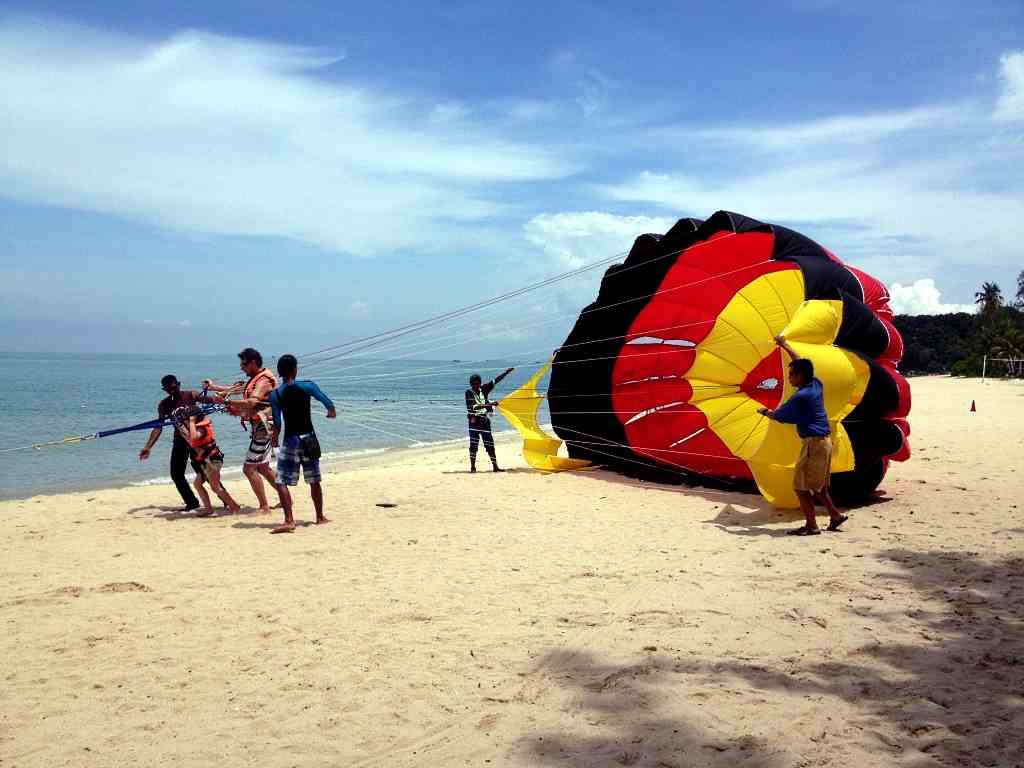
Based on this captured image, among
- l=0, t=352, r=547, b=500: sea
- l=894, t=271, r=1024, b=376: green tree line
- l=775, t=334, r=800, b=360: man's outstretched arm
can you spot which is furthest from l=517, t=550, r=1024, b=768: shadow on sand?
l=894, t=271, r=1024, b=376: green tree line

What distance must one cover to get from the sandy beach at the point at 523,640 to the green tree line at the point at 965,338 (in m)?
49.0

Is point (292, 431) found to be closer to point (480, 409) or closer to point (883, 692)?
point (480, 409)

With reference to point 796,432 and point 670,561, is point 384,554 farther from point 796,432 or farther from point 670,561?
point 796,432

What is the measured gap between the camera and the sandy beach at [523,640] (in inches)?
133

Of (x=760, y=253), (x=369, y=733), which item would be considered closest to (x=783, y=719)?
(x=369, y=733)

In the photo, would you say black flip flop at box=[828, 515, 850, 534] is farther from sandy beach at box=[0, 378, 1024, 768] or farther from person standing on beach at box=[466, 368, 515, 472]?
person standing on beach at box=[466, 368, 515, 472]

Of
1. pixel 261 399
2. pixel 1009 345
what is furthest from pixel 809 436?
pixel 1009 345

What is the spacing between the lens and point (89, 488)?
1348 centimetres

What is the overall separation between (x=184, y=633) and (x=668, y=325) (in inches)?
277

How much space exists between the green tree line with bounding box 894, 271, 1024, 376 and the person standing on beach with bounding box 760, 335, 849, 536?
47.6 meters

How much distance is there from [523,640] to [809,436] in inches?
149

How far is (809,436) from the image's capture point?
7.09m

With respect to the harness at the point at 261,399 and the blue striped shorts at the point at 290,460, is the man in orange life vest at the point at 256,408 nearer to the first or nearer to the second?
the harness at the point at 261,399

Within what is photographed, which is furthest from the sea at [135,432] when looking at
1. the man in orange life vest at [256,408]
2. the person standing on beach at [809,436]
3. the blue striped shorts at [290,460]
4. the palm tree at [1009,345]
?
the palm tree at [1009,345]
